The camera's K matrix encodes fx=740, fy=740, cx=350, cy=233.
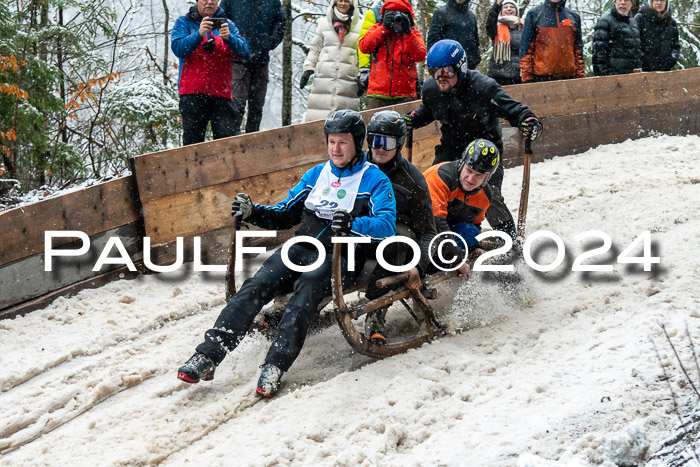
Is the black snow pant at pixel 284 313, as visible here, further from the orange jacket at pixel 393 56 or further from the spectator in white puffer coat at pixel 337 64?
the spectator in white puffer coat at pixel 337 64

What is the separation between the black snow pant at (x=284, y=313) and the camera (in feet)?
13.8

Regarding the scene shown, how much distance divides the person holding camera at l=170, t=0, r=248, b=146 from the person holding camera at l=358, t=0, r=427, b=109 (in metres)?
1.52

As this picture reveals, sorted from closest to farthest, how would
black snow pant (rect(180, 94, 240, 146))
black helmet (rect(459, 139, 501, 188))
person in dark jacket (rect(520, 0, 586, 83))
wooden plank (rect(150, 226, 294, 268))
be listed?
black helmet (rect(459, 139, 501, 188))
wooden plank (rect(150, 226, 294, 268))
black snow pant (rect(180, 94, 240, 146))
person in dark jacket (rect(520, 0, 586, 83))

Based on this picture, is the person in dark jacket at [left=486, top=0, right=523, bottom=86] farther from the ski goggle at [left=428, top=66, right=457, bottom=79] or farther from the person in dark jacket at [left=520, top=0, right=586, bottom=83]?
the ski goggle at [left=428, top=66, right=457, bottom=79]

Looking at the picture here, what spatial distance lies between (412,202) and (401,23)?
132 inches

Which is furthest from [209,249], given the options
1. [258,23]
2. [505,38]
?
[505,38]

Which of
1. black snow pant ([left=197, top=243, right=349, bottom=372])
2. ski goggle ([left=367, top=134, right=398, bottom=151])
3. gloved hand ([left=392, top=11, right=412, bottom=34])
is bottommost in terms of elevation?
black snow pant ([left=197, top=243, right=349, bottom=372])

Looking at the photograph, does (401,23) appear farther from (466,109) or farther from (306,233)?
(306,233)

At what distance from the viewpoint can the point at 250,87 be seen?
302 inches

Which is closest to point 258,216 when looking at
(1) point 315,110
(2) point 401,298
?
(2) point 401,298

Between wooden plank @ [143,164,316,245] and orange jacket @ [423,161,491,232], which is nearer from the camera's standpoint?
orange jacket @ [423,161,491,232]

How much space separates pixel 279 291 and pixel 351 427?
1.07 meters

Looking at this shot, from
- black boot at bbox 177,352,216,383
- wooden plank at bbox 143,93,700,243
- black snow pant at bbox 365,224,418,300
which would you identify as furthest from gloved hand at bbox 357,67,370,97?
black boot at bbox 177,352,216,383

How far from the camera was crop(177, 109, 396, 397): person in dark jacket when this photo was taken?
13.7 ft
